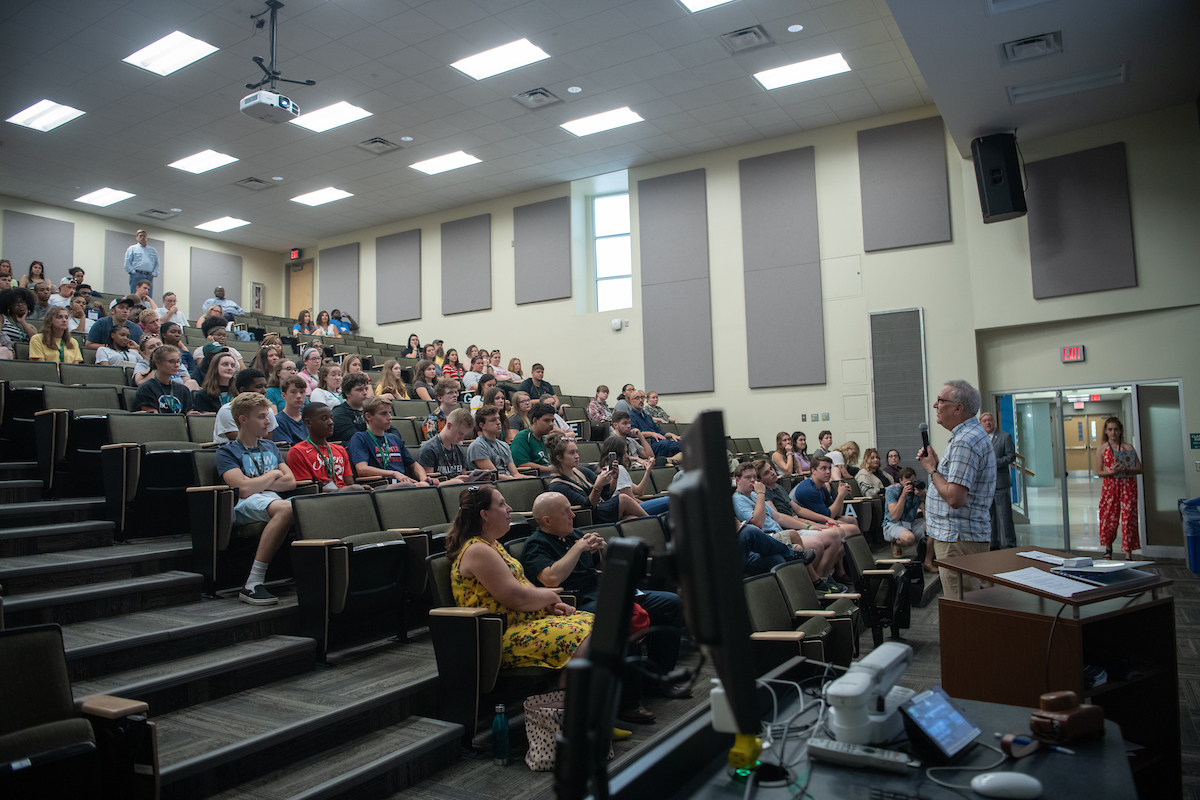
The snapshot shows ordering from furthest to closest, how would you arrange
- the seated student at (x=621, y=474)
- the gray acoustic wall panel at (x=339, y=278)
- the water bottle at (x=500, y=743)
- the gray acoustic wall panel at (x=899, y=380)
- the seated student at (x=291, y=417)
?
the gray acoustic wall panel at (x=339, y=278)
the gray acoustic wall panel at (x=899, y=380)
the seated student at (x=621, y=474)
the seated student at (x=291, y=417)
the water bottle at (x=500, y=743)

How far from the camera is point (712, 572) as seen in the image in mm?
874

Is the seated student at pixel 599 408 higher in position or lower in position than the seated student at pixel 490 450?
higher

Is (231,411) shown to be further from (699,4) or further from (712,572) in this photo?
(699,4)

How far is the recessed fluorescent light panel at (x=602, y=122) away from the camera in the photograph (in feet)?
28.5

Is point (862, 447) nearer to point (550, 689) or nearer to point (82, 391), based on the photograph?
point (550, 689)

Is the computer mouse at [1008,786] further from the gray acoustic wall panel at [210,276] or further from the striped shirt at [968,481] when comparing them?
the gray acoustic wall panel at [210,276]

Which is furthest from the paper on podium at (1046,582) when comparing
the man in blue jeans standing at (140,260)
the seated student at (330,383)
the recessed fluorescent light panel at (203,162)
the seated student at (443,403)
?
the man in blue jeans standing at (140,260)

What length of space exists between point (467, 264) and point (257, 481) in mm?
8485

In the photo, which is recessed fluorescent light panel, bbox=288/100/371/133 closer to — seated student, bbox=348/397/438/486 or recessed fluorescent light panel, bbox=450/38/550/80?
recessed fluorescent light panel, bbox=450/38/550/80

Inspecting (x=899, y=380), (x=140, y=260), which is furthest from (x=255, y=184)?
(x=899, y=380)

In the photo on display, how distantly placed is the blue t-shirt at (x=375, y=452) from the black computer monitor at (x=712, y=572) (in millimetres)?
3693

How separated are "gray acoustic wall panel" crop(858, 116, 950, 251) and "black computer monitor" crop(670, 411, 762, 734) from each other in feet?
27.4

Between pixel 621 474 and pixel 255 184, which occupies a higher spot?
pixel 255 184

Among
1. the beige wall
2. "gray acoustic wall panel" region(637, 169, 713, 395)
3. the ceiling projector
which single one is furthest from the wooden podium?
the beige wall
